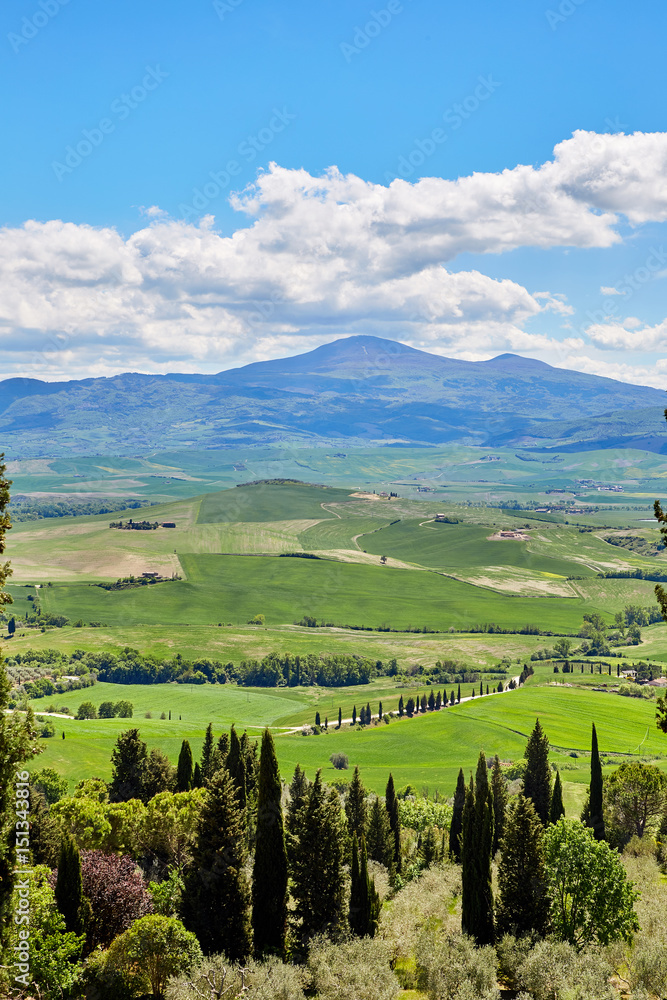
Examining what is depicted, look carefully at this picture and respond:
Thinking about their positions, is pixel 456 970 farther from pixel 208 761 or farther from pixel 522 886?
pixel 208 761

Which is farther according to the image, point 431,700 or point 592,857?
point 431,700

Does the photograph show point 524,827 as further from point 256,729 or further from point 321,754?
point 256,729

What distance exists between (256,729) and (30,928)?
5344 inches

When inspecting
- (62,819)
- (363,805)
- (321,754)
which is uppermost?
(62,819)

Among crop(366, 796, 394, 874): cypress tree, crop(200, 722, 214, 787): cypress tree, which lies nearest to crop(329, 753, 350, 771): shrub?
crop(200, 722, 214, 787): cypress tree

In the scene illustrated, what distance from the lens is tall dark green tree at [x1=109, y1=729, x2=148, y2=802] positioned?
2995 inches

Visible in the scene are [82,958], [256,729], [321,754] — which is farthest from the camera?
[256,729]

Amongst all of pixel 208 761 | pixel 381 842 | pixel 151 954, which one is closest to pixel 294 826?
pixel 151 954

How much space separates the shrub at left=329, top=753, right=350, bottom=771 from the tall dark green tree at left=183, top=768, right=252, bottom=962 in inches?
3927

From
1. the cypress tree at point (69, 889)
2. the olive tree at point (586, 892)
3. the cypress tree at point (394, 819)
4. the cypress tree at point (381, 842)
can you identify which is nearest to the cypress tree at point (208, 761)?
the cypress tree at point (381, 842)

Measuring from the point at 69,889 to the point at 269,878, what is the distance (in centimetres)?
1124

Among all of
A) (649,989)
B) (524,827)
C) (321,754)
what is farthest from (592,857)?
(321,754)

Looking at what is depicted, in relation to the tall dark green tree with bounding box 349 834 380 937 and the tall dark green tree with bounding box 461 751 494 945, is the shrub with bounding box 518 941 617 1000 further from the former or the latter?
the tall dark green tree with bounding box 349 834 380 937

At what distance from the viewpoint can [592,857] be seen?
1827 inches
